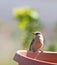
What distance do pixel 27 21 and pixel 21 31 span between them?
7.3 inches

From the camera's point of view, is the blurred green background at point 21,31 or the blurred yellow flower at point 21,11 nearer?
the blurred yellow flower at point 21,11

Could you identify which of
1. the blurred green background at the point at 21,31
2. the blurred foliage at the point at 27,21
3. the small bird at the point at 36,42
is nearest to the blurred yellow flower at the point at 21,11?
the blurred foliage at the point at 27,21

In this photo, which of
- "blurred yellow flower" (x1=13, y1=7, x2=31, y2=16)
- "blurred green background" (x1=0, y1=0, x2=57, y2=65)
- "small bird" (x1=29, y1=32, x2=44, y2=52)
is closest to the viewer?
"small bird" (x1=29, y1=32, x2=44, y2=52)

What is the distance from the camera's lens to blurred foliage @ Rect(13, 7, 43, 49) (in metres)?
3.72

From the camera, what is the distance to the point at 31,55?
236cm

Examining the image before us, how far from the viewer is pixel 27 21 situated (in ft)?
12.4

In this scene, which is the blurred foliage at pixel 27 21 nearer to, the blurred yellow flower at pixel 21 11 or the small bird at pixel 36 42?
the blurred yellow flower at pixel 21 11

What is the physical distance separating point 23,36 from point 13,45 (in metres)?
2.11

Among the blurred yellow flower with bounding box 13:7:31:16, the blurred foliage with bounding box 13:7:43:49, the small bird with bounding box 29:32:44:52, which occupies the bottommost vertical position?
the small bird with bounding box 29:32:44:52

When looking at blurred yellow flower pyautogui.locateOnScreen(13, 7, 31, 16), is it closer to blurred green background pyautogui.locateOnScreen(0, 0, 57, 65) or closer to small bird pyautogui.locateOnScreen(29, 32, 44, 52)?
blurred green background pyautogui.locateOnScreen(0, 0, 57, 65)

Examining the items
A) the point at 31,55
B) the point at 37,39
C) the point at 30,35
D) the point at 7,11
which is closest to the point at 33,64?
the point at 31,55

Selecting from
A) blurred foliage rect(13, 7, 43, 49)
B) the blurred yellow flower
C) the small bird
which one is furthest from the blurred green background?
the small bird

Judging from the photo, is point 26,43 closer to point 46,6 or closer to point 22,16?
point 22,16

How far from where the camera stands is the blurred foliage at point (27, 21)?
12.2 ft
